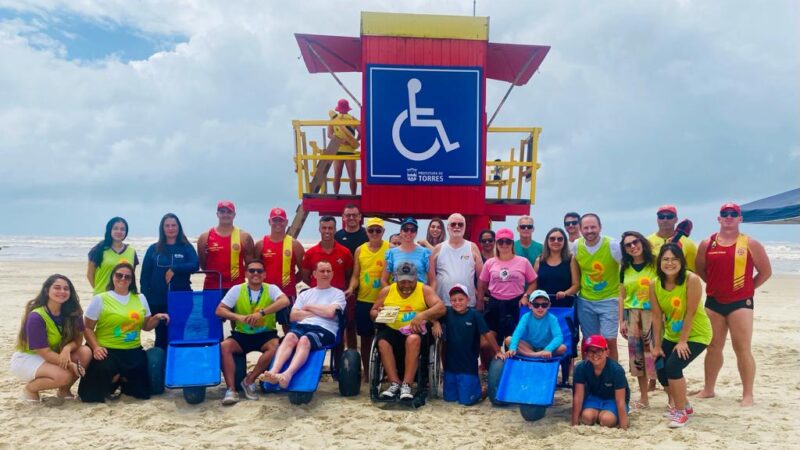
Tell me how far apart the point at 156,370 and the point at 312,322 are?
5.02 feet

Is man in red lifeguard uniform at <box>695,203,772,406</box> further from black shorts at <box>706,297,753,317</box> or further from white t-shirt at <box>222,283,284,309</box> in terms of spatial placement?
white t-shirt at <box>222,283,284,309</box>

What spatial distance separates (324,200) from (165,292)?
268 cm

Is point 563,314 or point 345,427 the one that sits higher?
point 563,314

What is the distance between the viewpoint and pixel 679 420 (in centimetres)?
480

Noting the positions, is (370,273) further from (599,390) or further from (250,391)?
(599,390)

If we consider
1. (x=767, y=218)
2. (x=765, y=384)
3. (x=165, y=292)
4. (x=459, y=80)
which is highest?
(x=459, y=80)

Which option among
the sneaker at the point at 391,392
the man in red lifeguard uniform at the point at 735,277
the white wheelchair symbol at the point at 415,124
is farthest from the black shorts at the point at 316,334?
the man in red lifeguard uniform at the point at 735,277

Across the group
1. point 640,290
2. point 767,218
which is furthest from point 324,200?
point 767,218

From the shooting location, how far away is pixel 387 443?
4469 mm

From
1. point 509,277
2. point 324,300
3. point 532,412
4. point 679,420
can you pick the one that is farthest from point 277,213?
point 679,420

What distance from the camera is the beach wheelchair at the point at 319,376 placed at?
16.9ft

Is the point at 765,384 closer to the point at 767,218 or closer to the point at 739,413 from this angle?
the point at 739,413

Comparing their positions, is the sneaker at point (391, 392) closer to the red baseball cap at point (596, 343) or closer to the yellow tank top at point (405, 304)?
the yellow tank top at point (405, 304)

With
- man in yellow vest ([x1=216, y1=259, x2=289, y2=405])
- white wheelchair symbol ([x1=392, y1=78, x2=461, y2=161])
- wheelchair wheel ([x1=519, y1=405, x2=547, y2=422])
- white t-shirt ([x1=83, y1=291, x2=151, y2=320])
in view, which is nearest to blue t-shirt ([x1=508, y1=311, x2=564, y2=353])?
wheelchair wheel ([x1=519, y1=405, x2=547, y2=422])
